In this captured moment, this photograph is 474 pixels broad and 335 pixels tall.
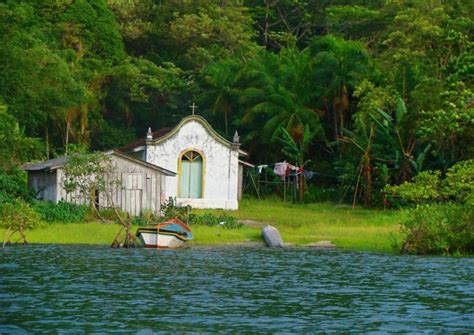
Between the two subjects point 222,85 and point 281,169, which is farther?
point 222,85

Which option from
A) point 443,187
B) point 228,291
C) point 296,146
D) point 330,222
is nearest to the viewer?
point 228,291

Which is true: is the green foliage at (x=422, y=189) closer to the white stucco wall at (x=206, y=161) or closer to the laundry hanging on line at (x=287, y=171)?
the white stucco wall at (x=206, y=161)

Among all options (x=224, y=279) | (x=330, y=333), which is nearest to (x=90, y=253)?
(x=224, y=279)

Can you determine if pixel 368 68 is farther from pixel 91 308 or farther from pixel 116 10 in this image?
pixel 91 308

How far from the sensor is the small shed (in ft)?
152


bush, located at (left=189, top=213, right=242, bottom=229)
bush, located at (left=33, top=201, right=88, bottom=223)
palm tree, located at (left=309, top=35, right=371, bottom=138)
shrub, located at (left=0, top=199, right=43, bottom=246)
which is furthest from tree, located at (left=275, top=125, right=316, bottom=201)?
shrub, located at (left=0, top=199, right=43, bottom=246)

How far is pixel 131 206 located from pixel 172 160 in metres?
6.83

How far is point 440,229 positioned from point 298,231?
8321 mm

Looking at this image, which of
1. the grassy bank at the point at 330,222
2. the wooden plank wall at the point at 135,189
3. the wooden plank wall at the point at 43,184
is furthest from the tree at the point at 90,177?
the grassy bank at the point at 330,222

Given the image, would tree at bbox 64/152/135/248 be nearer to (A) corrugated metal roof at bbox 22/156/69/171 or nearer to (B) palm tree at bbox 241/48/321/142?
(A) corrugated metal roof at bbox 22/156/69/171

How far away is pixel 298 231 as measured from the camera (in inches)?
1708

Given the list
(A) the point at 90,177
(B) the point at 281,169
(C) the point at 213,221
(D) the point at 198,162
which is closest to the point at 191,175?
(D) the point at 198,162

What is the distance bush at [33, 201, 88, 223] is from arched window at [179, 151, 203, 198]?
10.5 m

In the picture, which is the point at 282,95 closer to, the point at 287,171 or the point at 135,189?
the point at 287,171
